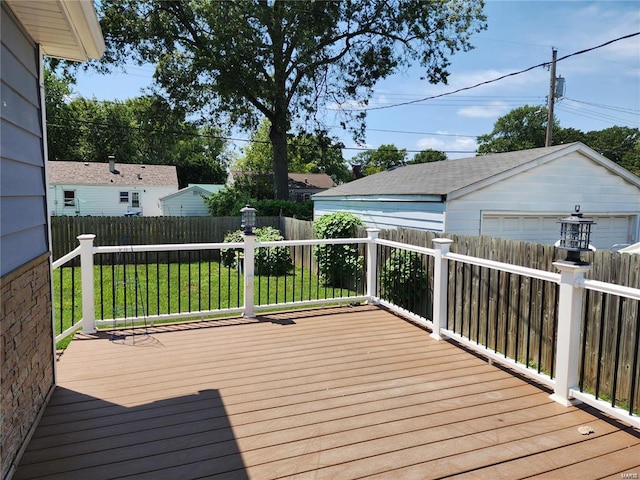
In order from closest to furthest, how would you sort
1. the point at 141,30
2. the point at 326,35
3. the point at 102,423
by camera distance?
the point at 102,423
the point at 141,30
the point at 326,35

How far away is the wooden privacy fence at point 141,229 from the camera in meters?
11.8

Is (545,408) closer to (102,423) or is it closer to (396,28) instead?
(102,423)

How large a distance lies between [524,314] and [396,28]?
49.5 feet

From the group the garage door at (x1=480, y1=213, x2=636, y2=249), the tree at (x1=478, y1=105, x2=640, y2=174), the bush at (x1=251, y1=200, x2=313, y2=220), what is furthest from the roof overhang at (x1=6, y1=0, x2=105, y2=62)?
the tree at (x1=478, y1=105, x2=640, y2=174)

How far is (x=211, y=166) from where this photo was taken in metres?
38.3

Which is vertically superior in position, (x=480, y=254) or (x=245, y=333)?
(x=480, y=254)

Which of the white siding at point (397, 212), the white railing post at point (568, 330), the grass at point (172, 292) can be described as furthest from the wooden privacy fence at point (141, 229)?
the white railing post at point (568, 330)

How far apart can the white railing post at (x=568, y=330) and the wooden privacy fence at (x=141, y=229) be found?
1129 centimetres

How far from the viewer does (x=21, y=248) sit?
2.27m

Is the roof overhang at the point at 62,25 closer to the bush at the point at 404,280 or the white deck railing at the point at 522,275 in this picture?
the white deck railing at the point at 522,275

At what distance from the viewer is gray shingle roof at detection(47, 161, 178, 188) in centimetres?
2206

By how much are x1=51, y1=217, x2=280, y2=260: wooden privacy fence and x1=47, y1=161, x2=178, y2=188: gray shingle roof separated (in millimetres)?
11369

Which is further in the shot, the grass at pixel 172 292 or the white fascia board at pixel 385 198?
the white fascia board at pixel 385 198

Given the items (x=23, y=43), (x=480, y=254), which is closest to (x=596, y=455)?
(x=480, y=254)
